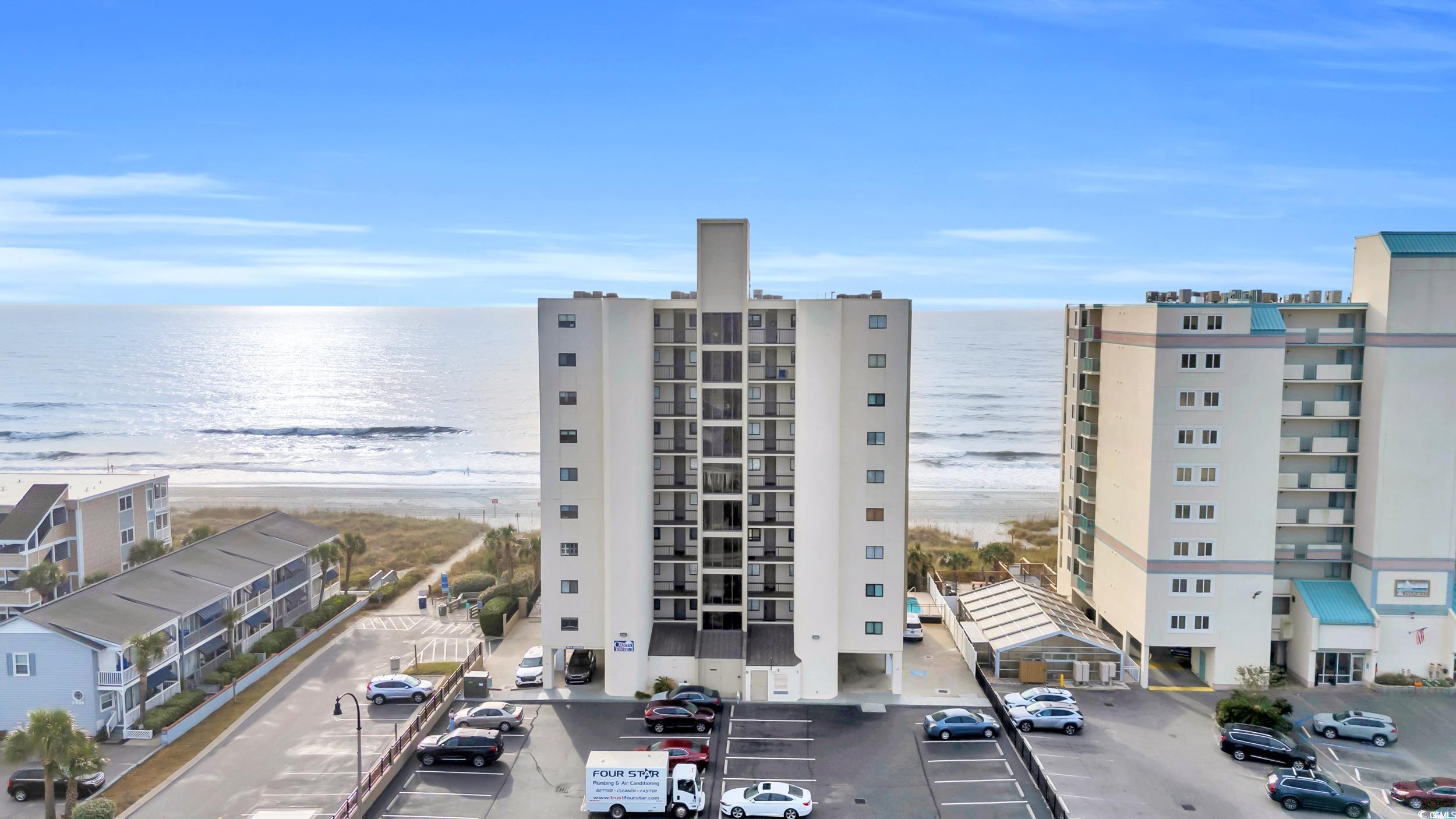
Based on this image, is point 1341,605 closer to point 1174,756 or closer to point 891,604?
point 1174,756

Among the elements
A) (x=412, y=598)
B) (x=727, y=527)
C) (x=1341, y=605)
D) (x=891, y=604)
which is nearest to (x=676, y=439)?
(x=727, y=527)

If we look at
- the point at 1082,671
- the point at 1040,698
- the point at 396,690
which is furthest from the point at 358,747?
the point at 1082,671

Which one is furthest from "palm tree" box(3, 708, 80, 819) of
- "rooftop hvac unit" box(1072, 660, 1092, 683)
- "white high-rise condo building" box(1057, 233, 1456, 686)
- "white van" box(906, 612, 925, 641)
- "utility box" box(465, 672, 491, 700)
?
"white high-rise condo building" box(1057, 233, 1456, 686)

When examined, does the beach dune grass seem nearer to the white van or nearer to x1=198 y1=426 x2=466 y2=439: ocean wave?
the white van

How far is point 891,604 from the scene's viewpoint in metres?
35.6

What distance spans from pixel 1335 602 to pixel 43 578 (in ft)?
185

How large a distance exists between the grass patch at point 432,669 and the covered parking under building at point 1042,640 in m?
23.1

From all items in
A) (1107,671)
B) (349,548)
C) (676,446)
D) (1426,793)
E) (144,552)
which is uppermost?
(676,446)

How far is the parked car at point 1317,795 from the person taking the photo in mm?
26109

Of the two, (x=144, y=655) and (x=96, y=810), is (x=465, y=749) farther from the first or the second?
(x=144, y=655)

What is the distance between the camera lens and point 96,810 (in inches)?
950

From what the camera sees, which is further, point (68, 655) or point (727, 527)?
point (727, 527)

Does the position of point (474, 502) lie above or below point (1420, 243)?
below

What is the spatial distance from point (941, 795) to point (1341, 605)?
21464 millimetres
